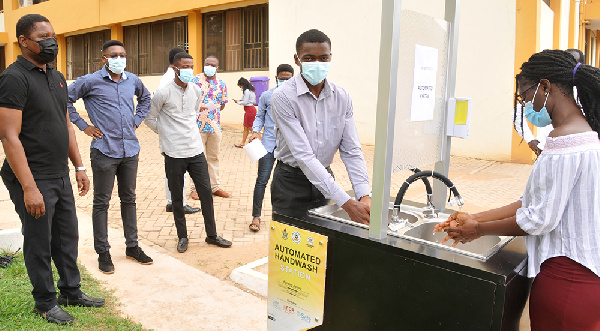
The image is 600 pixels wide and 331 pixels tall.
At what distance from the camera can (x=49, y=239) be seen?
3271 millimetres

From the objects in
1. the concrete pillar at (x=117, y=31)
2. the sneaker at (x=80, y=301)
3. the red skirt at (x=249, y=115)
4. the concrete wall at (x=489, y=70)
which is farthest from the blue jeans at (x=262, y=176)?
the concrete pillar at (x=117, y=31)

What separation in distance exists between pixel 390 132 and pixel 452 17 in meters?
0.91

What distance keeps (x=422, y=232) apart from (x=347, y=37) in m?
9.81

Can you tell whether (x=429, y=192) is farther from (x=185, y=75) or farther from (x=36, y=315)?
(x=185, y=75)

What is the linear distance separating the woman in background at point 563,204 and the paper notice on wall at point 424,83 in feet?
1.66

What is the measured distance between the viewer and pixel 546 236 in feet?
6.10

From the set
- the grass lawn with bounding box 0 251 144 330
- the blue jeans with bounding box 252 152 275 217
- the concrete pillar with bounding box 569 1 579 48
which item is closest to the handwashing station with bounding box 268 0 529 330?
the grass lawn with bounding box 0 251 144 330

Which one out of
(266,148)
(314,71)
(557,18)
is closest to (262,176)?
(266,148)

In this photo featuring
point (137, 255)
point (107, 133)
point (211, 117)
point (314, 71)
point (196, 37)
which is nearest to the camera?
point (314, 71)

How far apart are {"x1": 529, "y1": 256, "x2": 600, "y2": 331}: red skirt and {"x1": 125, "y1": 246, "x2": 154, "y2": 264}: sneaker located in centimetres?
346

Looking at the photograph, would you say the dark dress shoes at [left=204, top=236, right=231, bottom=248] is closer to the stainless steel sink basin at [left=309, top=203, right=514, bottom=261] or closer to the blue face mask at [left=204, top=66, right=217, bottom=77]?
the stainless steel sink basin at [left=309, top=203, right=514, bottom=261]

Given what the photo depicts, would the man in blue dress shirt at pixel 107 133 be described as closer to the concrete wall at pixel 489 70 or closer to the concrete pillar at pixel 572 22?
the concrete wall at pixel 489 70

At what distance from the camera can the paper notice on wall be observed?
2303mm

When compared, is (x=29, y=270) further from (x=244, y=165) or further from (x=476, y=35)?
(x=476, y=35)
